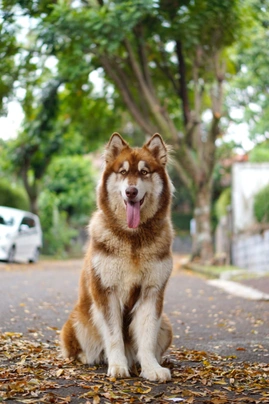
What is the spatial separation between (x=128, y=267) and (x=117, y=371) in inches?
32.4

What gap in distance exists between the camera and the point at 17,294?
1210cm

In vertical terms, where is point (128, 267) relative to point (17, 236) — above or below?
above

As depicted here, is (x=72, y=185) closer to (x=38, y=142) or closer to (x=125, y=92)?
(x=38, y=142)

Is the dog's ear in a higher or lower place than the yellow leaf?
higher

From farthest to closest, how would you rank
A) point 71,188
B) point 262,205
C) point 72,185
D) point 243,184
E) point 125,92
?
point 71,188
point 72,185
point 243,184
point 262,205
point 125,92

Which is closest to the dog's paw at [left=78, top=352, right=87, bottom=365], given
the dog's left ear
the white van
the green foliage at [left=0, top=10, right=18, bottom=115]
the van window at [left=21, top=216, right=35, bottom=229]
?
the dog's left ear

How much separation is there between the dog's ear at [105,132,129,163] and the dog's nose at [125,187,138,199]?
437 mm

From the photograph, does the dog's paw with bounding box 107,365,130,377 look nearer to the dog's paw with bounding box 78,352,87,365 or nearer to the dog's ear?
the dog's paw with bounding box 78,352,87,365

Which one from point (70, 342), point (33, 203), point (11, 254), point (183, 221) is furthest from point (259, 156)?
point (70, 342)

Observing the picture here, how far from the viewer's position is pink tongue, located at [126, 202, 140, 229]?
17.6 feet

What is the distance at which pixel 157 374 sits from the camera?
17.0ft

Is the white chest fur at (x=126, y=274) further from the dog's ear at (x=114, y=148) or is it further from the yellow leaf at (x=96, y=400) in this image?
the yellow leaf at (x=96, y=400)

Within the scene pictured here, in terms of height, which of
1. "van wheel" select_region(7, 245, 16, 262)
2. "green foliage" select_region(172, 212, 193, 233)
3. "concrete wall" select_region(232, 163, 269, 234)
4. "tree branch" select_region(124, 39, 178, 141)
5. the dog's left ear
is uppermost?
the dog's left ear

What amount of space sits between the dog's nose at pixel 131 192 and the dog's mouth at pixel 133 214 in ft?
0.23
